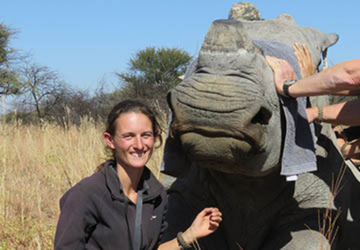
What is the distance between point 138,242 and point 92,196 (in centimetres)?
34

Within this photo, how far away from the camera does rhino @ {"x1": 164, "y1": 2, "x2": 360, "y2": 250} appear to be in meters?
2.60

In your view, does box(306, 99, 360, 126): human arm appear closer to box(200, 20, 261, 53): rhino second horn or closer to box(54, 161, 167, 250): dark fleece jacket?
box(200, 20, 261, 53): rhino second horn

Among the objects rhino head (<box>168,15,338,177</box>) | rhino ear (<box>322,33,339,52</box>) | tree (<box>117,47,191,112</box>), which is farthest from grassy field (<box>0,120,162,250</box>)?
tree (<box>117,47,191,112</box>)

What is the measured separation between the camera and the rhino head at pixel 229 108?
2.56 metres

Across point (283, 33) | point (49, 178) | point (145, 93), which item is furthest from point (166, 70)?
point (283, 33)

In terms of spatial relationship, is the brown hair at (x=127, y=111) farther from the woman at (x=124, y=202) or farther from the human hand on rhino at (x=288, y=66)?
the human hand on rhino at (x=288, y=66)

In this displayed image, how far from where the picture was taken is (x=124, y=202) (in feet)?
9.93

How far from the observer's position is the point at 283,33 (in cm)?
334

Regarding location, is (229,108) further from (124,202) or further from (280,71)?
(124,202)

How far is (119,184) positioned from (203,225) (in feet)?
1.61

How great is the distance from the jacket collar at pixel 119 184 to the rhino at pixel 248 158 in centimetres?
15

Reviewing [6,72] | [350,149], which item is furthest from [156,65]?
[350,149]

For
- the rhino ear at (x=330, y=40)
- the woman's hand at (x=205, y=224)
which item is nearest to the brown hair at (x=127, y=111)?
the woman's hand at (x=205, y=224)

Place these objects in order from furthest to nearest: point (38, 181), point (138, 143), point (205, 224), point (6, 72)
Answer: point (6, 72) → point (38, 181) → point (205, 224) → point (138, 143)
